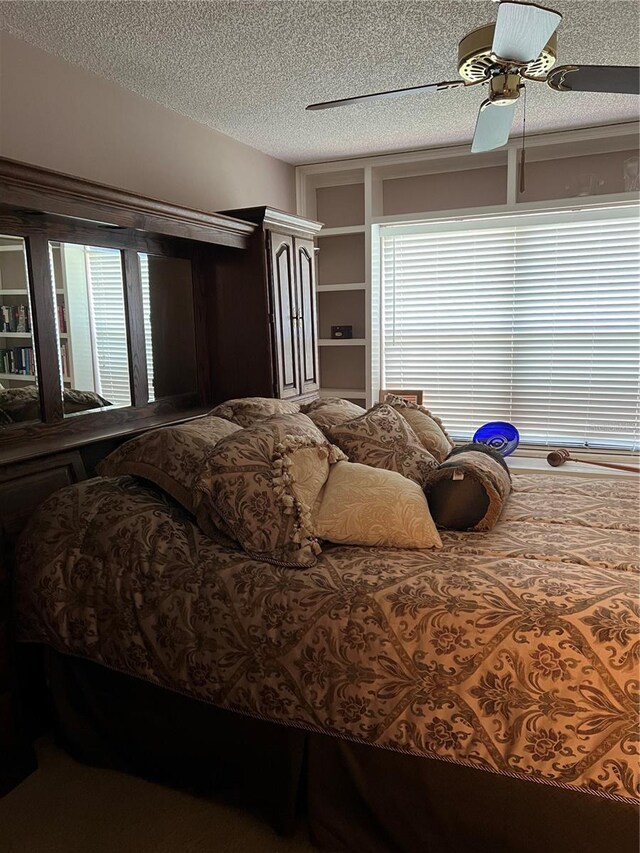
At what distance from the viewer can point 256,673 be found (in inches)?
66.0

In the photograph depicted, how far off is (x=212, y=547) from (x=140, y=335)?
4.63 feet

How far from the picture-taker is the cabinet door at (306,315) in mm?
3777

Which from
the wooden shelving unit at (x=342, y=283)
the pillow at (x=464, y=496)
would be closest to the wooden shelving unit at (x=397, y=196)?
the wooden shelving unit at (x=342, y=283)

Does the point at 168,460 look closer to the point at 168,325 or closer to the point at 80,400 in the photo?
the point at 80,400

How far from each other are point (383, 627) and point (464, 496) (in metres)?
0.67

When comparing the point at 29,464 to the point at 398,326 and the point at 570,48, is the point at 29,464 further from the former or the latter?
the point at 398,326

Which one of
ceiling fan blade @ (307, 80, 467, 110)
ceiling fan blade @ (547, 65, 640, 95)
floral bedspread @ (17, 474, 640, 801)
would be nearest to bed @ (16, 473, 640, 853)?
floral bedspread @ (17, 474, 640, 801)

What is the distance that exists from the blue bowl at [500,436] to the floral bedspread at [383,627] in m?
1.94

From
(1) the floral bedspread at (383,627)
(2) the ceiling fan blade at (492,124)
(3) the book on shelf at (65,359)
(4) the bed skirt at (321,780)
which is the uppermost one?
(2) the ceiling fan blade at (492,124)

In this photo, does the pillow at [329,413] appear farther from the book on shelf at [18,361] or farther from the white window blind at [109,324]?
the book on shelf at [18,361]

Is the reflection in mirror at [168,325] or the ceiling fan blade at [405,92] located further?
the reflection in mirror at [168,325]

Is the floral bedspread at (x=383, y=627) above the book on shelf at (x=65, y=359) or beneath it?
beneath

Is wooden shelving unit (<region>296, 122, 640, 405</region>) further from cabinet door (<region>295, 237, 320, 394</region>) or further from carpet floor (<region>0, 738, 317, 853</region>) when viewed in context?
carpet floor (<region>0, 738, 317, 853</region>)

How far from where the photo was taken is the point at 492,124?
2395mm
